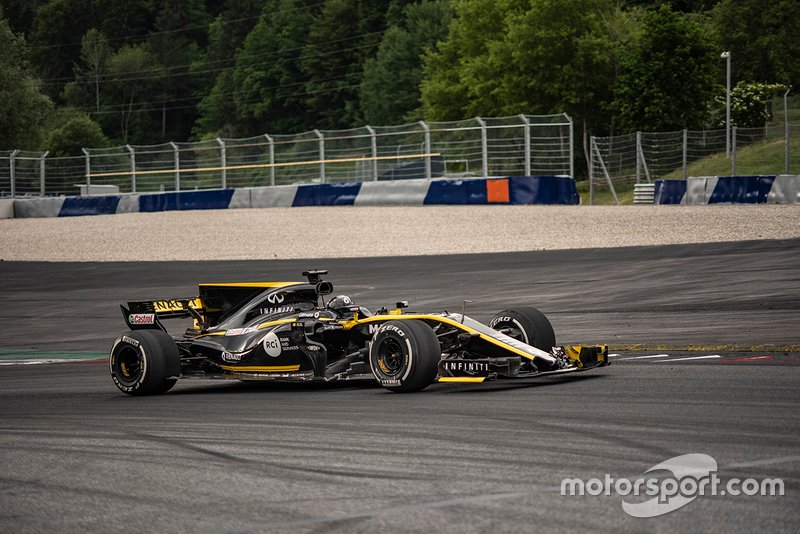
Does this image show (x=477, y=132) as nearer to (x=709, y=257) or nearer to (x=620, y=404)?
(x=709, y=257)

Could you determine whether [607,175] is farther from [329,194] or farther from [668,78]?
[668,78]

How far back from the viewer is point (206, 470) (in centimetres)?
608

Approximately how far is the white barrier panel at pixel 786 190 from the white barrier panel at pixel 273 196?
14.1 meters

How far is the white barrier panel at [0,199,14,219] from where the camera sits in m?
40.8

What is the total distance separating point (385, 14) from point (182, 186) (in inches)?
2985

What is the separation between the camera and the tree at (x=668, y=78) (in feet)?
198

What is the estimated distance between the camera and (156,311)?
10555mm

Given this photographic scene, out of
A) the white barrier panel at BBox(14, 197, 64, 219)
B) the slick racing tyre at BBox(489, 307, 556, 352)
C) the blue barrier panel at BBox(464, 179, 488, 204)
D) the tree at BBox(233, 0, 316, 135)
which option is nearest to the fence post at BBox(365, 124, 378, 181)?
the blue barrier panel at BBox(464, 179, 488, 204)

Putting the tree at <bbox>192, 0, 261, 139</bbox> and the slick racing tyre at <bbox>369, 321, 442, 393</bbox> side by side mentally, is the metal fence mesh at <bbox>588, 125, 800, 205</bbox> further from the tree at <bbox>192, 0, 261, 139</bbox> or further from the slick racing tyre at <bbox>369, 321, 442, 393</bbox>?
the tree at <bbox>192, 0, 261, 139</bbox>

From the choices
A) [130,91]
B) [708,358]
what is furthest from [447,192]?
[130,91]

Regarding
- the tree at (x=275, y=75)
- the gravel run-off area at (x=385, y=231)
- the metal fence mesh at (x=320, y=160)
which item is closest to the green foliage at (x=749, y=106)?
the metal fence mesh at (x=320, y=160)

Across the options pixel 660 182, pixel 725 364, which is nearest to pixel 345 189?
pixel 660 182

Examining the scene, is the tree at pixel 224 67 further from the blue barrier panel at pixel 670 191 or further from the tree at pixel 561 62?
the blue barrier panel at pixel 670 191

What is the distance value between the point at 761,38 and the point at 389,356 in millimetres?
66799
